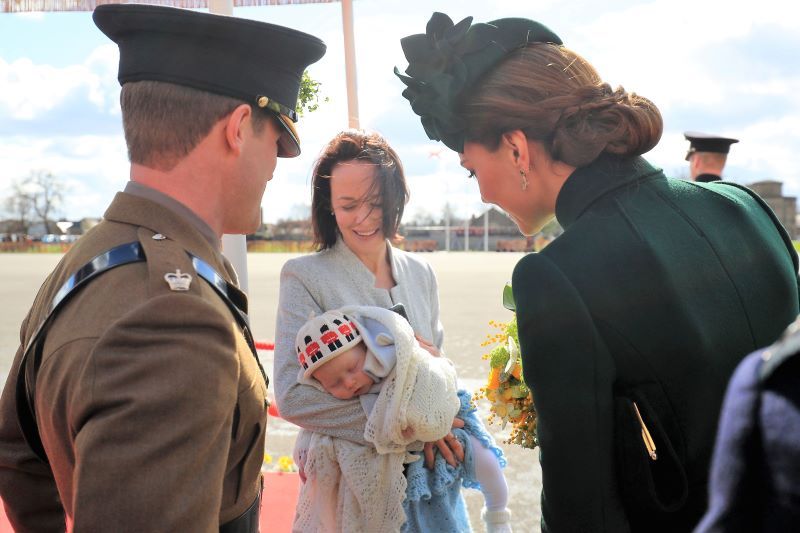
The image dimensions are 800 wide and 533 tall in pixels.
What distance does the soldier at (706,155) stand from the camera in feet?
21.9

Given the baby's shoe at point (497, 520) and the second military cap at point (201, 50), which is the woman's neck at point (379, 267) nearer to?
the baby's shoe at point (497, 520)

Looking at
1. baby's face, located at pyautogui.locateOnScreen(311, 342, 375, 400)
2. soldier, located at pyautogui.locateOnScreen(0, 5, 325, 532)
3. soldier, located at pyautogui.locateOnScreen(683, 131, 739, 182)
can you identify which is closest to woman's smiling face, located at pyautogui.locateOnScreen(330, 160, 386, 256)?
baby's face, located at pyautogui.locateOnScreen(311, 342, 375, 400)

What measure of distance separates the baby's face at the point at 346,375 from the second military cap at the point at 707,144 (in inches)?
212

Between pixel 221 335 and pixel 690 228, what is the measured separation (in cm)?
101

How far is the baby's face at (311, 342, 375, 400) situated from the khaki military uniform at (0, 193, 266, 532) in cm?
101

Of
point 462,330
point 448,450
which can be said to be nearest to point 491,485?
point 448,450

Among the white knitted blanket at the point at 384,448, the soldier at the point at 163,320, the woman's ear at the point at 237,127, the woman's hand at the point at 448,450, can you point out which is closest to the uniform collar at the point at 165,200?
the soldier at the point at 163,320

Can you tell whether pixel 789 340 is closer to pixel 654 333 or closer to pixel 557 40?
pixel 654 333

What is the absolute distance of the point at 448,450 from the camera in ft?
8.80

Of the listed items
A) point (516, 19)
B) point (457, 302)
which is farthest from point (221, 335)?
point (457, 302)

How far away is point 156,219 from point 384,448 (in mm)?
1371

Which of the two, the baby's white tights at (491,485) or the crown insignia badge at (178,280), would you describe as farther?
the baby's white tights at (491,485)

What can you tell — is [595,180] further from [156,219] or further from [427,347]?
[427,347]

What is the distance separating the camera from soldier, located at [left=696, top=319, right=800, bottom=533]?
0.62 meters
